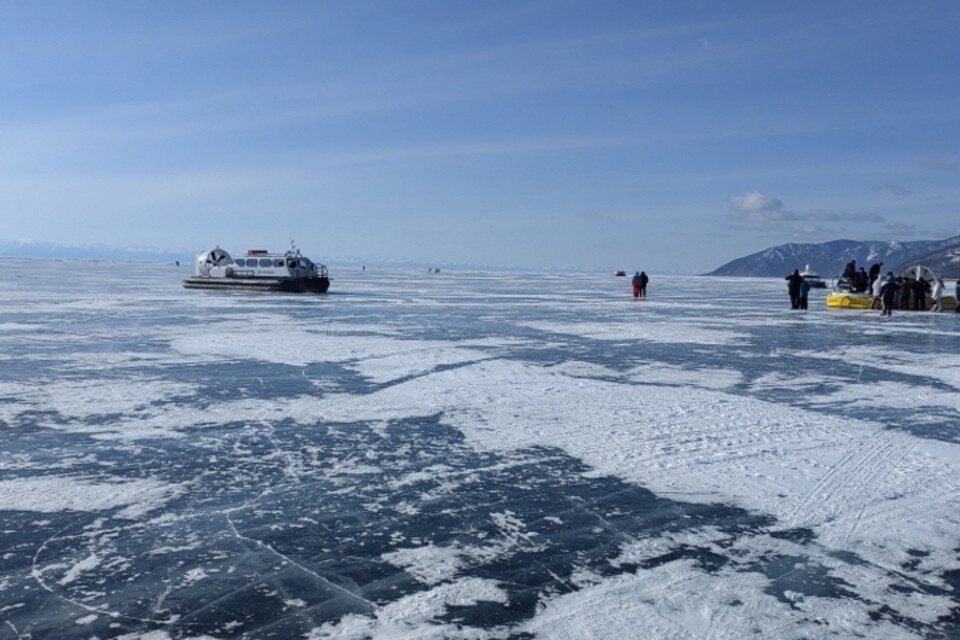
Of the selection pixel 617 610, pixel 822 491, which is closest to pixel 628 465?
pixel 822 491

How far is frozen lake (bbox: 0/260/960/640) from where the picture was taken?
11.7 feet

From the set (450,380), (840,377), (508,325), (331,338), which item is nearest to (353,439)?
(450,380)

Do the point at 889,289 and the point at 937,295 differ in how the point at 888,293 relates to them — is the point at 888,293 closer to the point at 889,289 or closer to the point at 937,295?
the point at 889,289

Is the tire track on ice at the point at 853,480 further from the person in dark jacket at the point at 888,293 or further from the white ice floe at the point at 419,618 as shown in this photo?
the person in dark jacket at the point at 888,293

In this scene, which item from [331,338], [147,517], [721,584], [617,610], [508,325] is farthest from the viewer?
[508,325]

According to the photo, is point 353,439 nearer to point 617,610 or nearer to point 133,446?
point 133,446

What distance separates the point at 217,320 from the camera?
19703 mm

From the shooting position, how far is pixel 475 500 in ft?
17.1

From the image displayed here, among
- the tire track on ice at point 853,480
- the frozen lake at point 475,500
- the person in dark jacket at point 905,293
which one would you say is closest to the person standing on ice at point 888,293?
the person in dark jacket at point 905,293

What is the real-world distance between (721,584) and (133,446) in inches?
198

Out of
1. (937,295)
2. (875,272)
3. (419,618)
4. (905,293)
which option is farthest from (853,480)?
(875,272)

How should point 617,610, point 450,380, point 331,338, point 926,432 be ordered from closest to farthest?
point 617,610
point 926,432
point 450,380
point 331,338

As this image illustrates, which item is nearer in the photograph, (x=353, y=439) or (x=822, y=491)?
(x=822, y=491)

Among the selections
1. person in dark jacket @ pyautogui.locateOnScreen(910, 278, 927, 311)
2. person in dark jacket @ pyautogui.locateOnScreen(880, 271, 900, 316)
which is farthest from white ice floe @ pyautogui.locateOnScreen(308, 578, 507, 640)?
person in dark jacket @ pyautogui.locateOnScreen(910, 278, 927, 311)
